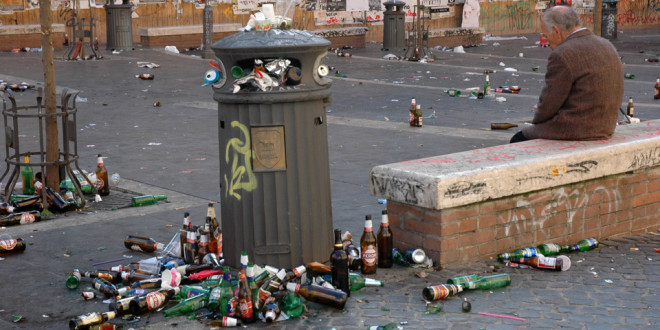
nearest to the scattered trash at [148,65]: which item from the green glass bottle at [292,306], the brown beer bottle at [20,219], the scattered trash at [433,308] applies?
the brown beer bottle at [20,219]

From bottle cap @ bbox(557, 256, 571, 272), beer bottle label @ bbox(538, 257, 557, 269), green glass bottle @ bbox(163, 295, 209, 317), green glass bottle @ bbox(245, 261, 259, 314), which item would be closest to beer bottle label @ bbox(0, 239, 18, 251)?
green glass bottle @ bbox(163, 295, 209, 317)

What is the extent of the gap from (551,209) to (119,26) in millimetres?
20915

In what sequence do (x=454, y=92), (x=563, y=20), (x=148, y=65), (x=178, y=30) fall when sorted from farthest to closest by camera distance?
(x=178, y=30), (x=148, y=65), (x=454, y=92), (x=563, y=20)

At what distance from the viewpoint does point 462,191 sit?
560cm

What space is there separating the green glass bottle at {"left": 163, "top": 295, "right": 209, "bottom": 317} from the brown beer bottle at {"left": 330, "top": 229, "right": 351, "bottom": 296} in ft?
2.53

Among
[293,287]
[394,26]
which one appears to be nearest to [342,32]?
[394,26]

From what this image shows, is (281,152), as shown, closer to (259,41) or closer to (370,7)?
(259,41)

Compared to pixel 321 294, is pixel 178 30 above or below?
above

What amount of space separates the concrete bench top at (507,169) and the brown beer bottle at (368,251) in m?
0.29

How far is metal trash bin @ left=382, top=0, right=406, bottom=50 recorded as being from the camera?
2822cm

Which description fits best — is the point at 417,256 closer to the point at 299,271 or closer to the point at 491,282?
the point at 491,282

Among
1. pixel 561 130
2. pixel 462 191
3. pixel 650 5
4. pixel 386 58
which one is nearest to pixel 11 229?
pixel 462 191

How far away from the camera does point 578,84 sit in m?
6.48

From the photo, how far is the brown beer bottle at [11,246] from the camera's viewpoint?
6477 mm
